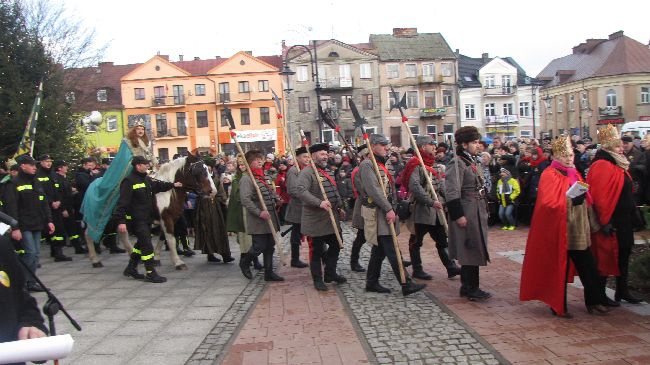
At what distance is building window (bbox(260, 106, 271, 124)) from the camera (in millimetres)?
53438

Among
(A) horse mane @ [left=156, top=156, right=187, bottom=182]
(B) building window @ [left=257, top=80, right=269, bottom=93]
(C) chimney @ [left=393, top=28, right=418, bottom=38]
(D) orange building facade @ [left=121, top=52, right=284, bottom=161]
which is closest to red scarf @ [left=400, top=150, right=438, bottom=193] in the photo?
(A) horse mane @ [left=156, top=156, right=187, bottom=182]

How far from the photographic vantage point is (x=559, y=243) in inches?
222

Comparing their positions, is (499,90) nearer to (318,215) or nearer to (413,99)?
(413,99)

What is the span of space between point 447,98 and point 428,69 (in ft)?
11.7

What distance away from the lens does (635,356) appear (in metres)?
4.55

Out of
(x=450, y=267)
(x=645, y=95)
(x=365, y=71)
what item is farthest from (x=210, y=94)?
(x=450, y=267)

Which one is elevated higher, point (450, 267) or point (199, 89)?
point (199, 89)

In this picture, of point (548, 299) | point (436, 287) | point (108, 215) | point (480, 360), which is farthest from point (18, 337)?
point (108, 215)

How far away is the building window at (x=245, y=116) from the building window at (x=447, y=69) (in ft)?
61.4

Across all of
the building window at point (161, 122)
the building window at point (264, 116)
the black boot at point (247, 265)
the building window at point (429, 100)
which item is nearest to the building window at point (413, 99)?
the building window at point (429, 100)

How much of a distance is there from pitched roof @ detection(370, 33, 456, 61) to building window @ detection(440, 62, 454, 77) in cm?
75

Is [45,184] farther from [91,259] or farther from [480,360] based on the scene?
[480,360]

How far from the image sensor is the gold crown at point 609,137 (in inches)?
237

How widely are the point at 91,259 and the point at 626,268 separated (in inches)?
329
